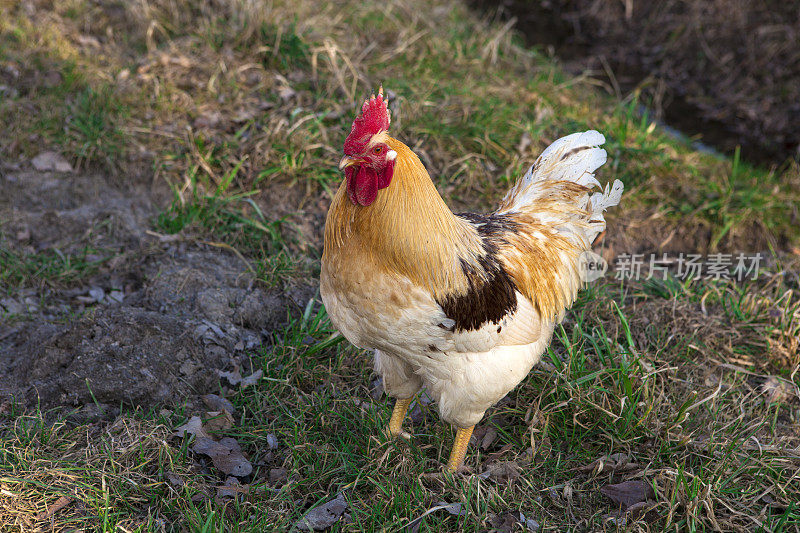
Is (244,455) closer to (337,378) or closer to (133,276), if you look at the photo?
(337,378)

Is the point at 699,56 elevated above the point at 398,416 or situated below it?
above

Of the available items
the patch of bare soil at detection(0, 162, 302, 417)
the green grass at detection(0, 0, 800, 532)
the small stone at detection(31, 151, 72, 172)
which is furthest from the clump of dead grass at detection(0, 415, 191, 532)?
the small stone at detection(31, 151, 72, 172)

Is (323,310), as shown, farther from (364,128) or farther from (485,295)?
(364,128)

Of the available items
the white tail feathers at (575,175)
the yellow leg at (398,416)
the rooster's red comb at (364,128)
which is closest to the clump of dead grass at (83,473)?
the yellow leg at (398,416)

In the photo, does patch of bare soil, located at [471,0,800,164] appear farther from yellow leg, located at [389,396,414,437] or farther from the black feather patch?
yellow leg, located at [389,396,414,437]

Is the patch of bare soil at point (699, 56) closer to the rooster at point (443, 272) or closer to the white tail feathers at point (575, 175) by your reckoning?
the white tail feathers at point (575, 175)

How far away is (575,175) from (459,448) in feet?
5.12

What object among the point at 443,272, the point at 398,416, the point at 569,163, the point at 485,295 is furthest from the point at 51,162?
the point at 569,163

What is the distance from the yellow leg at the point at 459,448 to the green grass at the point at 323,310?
14 cm

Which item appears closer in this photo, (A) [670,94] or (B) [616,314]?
(B) [616,314]

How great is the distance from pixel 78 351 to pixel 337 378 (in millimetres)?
1399

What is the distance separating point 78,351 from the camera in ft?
10.8

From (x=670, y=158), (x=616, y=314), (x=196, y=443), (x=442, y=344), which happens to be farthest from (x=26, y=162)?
(x=670, y=158)

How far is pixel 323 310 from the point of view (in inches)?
150
